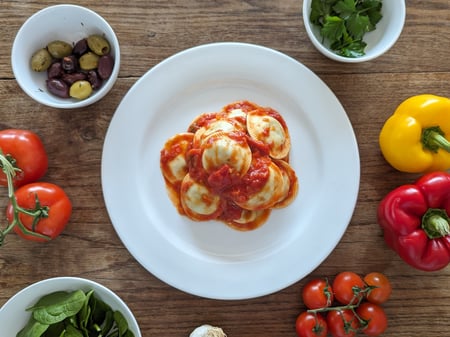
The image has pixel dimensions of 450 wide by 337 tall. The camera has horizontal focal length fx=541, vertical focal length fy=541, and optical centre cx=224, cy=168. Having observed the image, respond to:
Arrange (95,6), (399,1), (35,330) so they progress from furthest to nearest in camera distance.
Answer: (95,6) → (399,1) → (35,330)

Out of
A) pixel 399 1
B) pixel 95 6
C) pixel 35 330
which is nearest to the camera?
pixel 35 330

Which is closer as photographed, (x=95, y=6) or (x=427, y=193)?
(x=427, y=193)

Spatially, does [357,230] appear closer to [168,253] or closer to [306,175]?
[306,175]

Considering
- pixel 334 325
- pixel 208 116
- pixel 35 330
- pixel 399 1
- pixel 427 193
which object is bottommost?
pixel 334 325

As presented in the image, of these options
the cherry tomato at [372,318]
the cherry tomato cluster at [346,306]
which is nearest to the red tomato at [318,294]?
the cherry tomato cluster at [346,306]

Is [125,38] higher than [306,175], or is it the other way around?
[125,38]

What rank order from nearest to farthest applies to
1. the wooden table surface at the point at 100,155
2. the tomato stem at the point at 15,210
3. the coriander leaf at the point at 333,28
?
the tomato stem at the point at 15,210 → the coriander leaf at the point at 333,28 → the wooden table surface at the point at 100,155

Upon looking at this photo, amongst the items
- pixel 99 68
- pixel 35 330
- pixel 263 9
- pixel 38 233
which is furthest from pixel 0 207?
pixel 263 9

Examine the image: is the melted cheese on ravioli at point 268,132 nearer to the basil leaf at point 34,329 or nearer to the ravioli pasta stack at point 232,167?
the ravioli pasta stack at point 232,167
